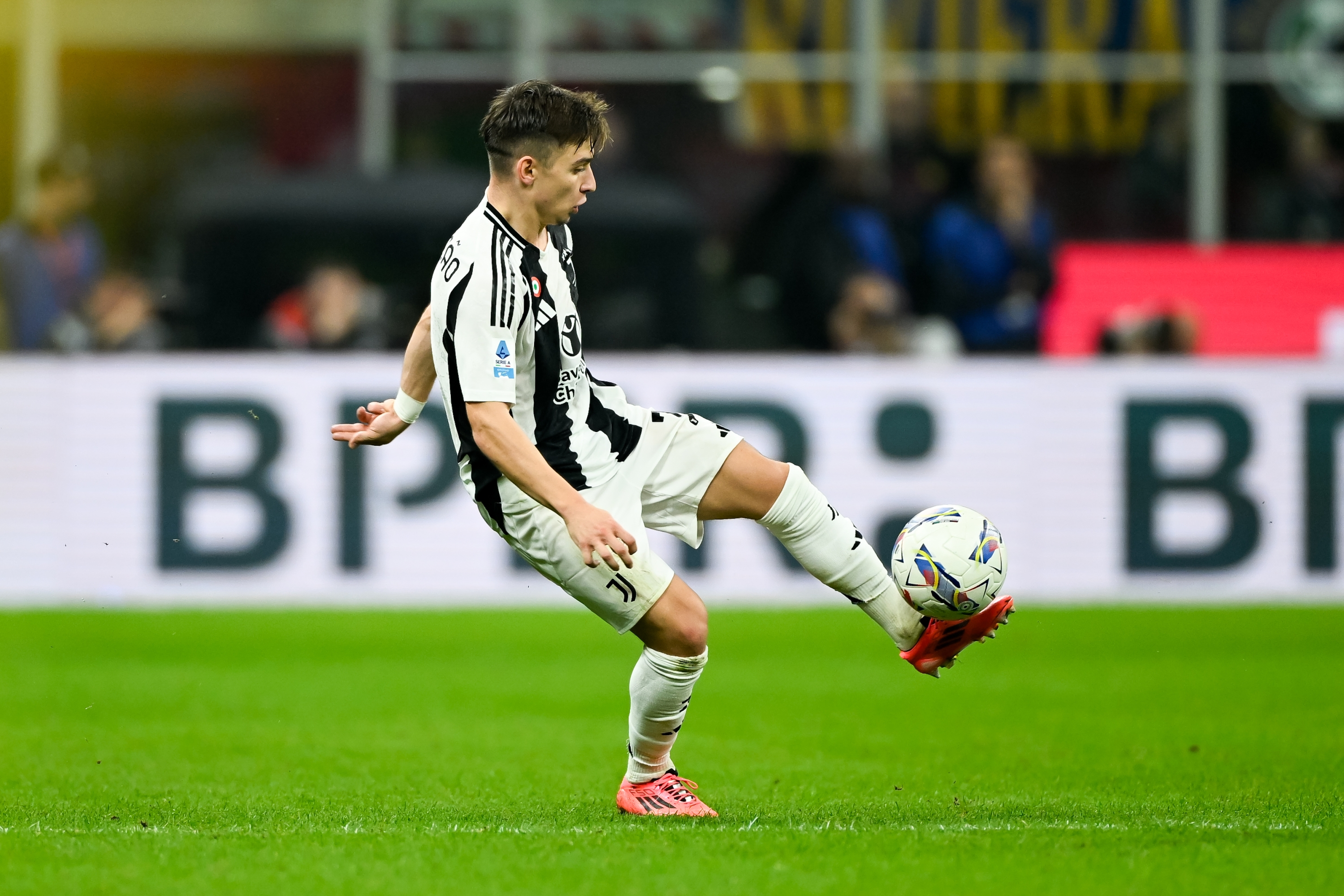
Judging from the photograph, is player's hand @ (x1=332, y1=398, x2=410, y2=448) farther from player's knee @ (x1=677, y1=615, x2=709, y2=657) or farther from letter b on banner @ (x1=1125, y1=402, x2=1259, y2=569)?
letter b on banner @ (x1=1125, y1=402, x2=1259, y2=569)

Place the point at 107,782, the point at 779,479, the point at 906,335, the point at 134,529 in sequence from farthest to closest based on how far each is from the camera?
the point at 906,335 < the point at 134,529 < the point at 107,782 < the point at 779,479

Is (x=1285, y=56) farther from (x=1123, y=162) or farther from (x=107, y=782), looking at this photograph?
(x=107, y=782)

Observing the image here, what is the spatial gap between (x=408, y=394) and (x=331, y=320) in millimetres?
7220

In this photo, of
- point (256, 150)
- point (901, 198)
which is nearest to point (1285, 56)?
point (901, 198)

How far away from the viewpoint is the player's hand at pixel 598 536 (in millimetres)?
4695

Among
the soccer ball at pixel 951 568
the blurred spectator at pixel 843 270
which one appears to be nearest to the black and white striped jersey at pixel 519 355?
the soccer ball at pixel 951 568

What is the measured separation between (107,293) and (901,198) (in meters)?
6.21

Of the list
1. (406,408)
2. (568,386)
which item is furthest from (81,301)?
(568,386)

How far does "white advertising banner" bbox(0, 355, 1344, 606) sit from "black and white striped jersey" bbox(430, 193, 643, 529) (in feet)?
20.0

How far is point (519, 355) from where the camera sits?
5090mm

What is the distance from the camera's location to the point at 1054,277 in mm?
12930

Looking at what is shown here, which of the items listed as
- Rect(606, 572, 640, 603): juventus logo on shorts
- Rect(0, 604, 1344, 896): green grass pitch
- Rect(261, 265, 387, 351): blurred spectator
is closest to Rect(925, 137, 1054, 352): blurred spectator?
Rect(0, 604, 1344, 896): green grass pitch

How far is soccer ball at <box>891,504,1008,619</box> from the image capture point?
208 inches

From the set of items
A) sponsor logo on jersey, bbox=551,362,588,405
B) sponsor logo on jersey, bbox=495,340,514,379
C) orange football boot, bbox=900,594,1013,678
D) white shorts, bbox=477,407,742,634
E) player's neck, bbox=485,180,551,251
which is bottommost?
orange football boot, bbox=900,594,1013,678
